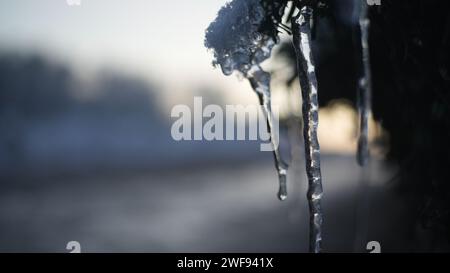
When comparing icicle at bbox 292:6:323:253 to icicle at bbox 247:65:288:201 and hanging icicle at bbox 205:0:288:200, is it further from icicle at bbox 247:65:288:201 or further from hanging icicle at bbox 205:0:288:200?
icicle at bbox 247:65:288:201

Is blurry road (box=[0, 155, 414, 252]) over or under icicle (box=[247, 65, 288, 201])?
under

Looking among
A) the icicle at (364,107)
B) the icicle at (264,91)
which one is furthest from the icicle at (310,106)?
the icicle at (364,107)

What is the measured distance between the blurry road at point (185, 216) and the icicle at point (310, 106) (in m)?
2.35

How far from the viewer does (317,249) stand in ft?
5.40

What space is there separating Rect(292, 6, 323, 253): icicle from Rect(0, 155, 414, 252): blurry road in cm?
235

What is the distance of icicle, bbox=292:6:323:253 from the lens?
1632 mm

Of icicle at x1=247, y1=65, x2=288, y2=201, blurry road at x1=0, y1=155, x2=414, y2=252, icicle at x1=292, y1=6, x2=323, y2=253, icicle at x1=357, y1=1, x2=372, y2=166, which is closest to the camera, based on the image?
icicle at x1=292, y1=6, x2=323, y2=253

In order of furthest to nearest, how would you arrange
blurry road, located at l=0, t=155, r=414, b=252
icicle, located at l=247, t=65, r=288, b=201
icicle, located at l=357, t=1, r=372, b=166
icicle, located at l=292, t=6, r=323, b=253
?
blurry road, located at l=0, t=155, r=414, b=252 < icicle, located at l=357, t=1, r=372, b=166 < icicle, located at l=247, t=65, r=288, b=201 < icicle, located at l=292, t=6, r=323, b=253

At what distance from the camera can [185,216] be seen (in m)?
12.8

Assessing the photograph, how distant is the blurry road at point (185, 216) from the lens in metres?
7.57

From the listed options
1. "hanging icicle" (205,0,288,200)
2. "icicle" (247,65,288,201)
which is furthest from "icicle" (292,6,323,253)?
"icicle" (247,65,288,201)

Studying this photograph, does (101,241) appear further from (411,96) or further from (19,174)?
(19,174)

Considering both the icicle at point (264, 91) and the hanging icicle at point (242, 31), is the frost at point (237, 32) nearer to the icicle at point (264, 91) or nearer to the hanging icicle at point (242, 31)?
the hanging icicle at point (242, 31)

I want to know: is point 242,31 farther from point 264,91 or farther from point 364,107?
point 364,107
